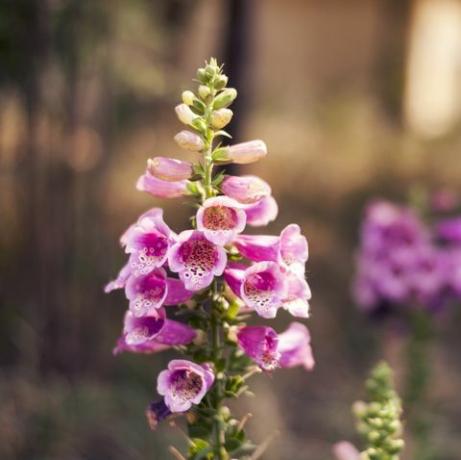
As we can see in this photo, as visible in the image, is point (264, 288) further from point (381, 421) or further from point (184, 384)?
point (381, 421)

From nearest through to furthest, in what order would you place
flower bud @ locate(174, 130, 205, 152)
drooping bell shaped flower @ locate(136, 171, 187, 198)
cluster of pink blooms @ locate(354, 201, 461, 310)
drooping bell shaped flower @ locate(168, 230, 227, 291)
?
drooping bell shaped flower @ locate(168, 230, 227, 291) → flower bud @ locate(174, 130, 205, 152) → drooping bell shaped flower @ locate(136, 171, 187, 198) → cluster of pink blooms @ locate(354, 201, 461, 310)

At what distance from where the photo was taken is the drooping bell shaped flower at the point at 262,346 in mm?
1627

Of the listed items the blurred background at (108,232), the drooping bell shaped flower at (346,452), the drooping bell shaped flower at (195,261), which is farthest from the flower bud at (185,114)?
the blurred background at (108,232)

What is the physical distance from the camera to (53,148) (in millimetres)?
5234

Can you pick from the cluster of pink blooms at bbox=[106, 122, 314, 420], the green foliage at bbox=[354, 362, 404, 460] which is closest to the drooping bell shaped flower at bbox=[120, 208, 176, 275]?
the cluster of pink blooms at bbox=[106, 122, 314, 420]

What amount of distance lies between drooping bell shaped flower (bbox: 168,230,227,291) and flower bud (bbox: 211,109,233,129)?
0.20 meters

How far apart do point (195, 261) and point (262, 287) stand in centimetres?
12

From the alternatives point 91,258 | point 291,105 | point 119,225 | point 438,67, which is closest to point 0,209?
point 91,258

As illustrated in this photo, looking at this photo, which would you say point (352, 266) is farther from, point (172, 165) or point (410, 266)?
point (172, 165)

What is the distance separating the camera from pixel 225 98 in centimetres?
165

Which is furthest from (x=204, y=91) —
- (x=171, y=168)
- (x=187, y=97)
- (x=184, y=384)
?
(x=184, y=384)

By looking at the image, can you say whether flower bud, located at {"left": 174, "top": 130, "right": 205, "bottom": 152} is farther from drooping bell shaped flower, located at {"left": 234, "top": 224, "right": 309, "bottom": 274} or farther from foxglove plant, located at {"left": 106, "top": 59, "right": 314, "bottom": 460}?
drooping bell shaped flower, located at {"left": 234, "top": 224, "right": 309, "bottom": 274}

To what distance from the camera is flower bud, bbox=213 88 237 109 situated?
5.39 ft

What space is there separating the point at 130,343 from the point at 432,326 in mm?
2417
